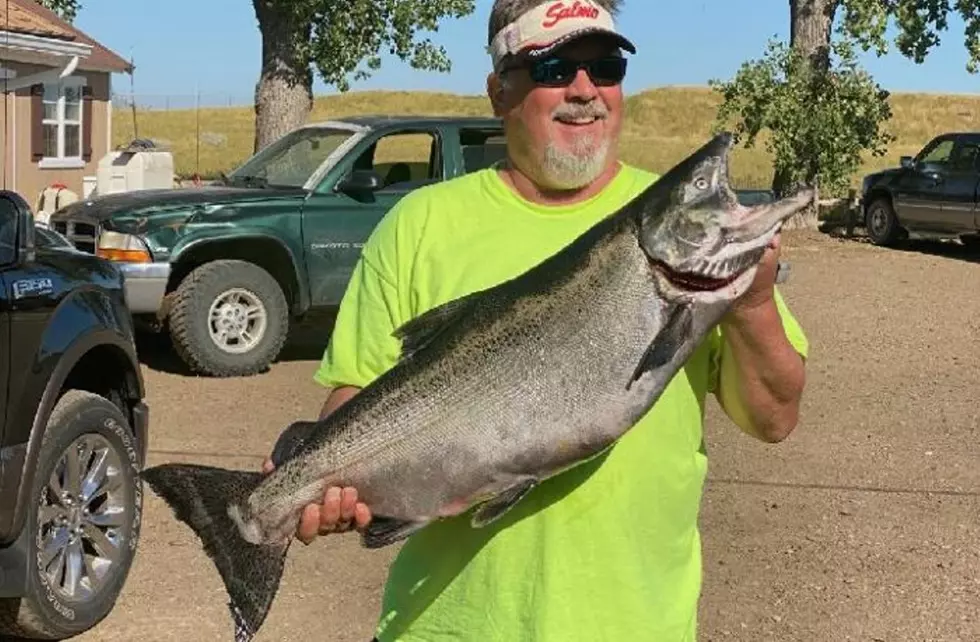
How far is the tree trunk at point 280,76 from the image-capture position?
21.7m

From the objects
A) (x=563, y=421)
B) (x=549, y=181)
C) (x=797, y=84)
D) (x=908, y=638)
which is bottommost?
(x=908, y=638)

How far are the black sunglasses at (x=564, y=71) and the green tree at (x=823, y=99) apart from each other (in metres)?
19.2

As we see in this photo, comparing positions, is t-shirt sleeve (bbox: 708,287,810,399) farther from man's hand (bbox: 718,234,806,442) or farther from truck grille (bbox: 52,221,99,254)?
truck grille (bbox: 52,221,99,254)

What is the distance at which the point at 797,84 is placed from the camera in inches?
Answer: 834

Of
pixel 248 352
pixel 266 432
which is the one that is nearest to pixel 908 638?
pixel 266 432

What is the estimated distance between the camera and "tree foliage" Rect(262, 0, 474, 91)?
71.0 ft

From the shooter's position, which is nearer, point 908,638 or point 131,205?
point 908,638

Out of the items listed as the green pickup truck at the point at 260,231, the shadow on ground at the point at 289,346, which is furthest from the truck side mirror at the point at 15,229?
the shadow on ground at the point at 289,346

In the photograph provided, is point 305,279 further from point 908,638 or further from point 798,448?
point 908,638

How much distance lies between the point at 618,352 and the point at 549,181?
1.44 ft

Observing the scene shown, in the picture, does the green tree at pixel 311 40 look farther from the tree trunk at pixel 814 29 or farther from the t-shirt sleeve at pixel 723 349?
the t-shirt sleeve at pixel 723 349

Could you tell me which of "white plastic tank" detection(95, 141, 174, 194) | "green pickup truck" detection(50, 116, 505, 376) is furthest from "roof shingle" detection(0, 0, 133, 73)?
"green pickup truck" detection(50, 116, 505, 376)

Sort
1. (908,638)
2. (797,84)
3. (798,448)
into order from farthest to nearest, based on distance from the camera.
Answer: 1. (797,84)
2. (798,448)
3. (908,638)

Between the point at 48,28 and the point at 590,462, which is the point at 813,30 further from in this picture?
the point at 590,462
